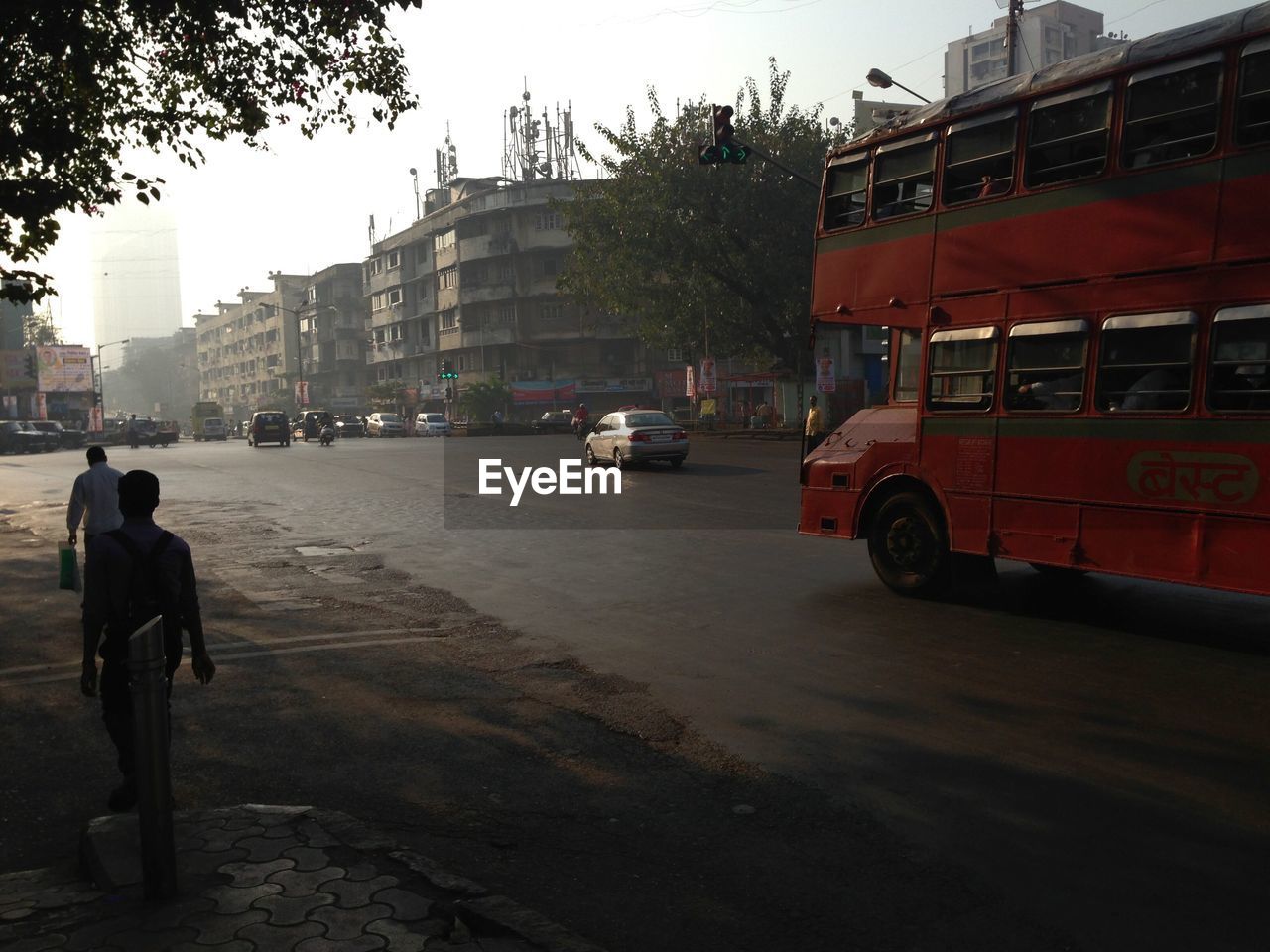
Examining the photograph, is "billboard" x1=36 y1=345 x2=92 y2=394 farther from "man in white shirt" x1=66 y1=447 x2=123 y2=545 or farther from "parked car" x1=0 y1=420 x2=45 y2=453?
"man in white shirt" x1=66 y1=447 x2=123 y2=545

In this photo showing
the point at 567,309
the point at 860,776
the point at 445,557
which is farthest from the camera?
the point at 567,309

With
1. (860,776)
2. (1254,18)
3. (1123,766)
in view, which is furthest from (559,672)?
(1254,18)

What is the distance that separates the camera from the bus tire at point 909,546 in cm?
944

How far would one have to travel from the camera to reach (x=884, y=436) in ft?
32.9

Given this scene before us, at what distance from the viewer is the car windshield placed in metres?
26.9

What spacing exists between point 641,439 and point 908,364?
16733 millimetres

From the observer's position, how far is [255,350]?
134 metres

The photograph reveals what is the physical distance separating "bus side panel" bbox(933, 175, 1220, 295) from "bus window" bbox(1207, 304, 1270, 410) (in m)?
0.53

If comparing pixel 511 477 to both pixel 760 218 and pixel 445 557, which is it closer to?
pixel 445 557

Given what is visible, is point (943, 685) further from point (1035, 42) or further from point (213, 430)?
point (1035, 42)

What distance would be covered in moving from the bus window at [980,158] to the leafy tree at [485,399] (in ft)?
199

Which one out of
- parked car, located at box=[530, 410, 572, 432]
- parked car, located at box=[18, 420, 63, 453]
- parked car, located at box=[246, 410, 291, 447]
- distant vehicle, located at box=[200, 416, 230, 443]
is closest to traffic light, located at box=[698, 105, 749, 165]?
parked car, located at box=[530, 410, 572, 432]

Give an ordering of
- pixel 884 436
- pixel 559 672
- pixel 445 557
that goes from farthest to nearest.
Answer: pixel 445 557, pixel 884 436, pixel 559 672

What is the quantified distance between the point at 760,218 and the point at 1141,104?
108 ft
